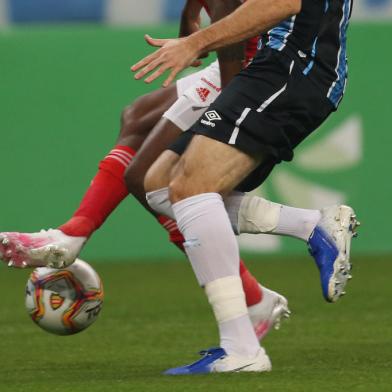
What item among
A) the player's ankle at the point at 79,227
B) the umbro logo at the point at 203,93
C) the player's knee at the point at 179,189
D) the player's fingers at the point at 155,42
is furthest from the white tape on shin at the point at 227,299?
the umbro logo at the point at 203,93

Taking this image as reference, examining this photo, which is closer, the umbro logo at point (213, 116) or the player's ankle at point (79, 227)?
the umbro logo at point (213, 116)

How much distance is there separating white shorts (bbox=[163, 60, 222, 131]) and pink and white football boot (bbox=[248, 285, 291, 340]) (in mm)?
774

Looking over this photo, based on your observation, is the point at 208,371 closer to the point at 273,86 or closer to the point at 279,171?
the point at 273,86

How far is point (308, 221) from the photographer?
5645mm

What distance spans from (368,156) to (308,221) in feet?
18.5

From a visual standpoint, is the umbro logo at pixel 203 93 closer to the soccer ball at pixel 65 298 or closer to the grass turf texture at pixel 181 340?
the soccer ball at pixel 65 298

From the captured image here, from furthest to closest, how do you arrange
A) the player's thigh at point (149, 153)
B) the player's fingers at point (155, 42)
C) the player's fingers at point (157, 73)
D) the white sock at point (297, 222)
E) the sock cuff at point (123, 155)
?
the sock cuff at point (123, 155)
the player's thigh at point (149, 153)
the white sock at point (297, 222)
the player's fingers at point (155, 42)
the player's fingers at point (157, 73)

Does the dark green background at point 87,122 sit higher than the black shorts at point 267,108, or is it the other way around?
the dark green background at point 87,122

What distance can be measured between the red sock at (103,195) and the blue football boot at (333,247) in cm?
110

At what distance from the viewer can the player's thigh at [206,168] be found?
16.8 ft

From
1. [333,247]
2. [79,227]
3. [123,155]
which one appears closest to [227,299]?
[333,247]

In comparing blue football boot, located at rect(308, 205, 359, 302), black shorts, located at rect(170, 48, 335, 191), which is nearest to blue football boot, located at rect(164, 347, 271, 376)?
blue football boot, located at rect(308, 205, 359, 302)

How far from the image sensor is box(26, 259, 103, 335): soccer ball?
6.19m

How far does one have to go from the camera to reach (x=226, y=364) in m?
5.11
